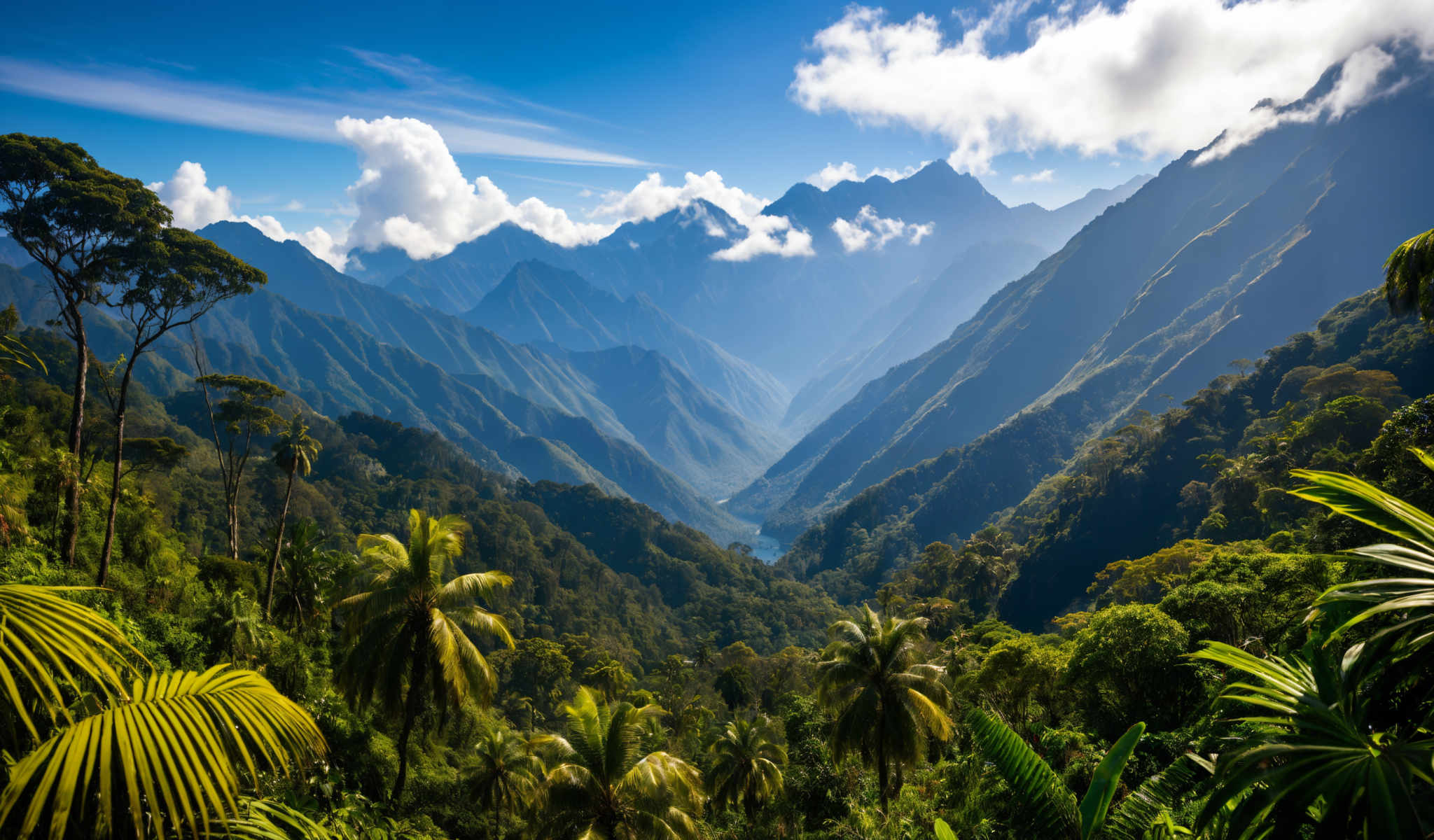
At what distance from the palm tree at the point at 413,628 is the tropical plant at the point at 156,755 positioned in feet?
40.0

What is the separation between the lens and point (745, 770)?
25.9 m

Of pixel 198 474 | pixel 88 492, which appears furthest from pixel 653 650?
pixel 88 492

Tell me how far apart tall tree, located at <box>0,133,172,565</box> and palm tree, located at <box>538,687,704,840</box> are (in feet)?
60.8

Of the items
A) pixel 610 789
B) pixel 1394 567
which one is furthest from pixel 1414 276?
pixel 610 789

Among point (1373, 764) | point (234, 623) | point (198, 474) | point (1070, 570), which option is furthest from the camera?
point (198, 474)

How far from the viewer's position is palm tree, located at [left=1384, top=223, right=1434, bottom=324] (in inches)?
314

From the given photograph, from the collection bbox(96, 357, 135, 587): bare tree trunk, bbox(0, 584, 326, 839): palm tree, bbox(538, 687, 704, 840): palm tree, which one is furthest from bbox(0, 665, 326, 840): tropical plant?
bbox(96, 357, 135, 587): bare tree trunk

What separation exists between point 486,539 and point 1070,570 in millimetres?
91340

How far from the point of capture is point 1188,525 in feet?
255

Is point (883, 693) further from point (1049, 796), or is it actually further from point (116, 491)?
point (116, 491)

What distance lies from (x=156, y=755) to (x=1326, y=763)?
6.03 metres

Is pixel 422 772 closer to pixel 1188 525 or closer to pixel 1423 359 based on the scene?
pixel 1188 525

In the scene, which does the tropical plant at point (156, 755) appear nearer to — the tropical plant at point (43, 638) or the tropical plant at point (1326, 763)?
the tropical plant at point (43, 638)

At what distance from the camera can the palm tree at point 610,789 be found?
14273mm
